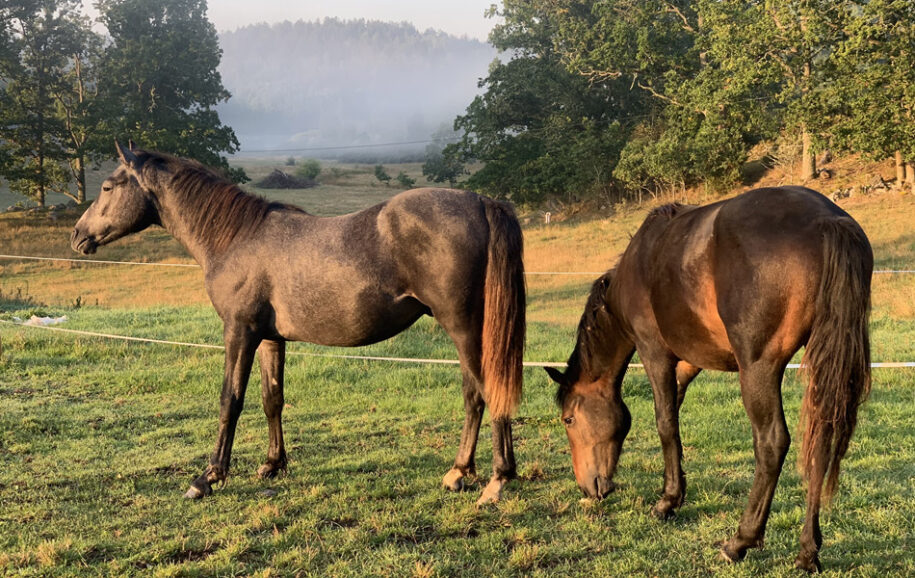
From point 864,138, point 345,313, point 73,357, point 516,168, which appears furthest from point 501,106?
point 345,313

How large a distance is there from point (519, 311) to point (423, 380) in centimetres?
390

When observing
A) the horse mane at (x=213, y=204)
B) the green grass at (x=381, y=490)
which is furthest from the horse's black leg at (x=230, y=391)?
the horse mane at (x=213, y=204)

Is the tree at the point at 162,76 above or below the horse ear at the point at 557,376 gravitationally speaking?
above

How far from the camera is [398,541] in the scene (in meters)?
3.77

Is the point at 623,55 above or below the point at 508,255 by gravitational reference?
above

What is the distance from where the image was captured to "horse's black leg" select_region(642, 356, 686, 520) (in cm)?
403

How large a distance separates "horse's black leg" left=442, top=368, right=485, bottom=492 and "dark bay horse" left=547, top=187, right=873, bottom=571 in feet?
3.91

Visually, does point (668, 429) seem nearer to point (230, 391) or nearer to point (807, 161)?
point (230, 391)

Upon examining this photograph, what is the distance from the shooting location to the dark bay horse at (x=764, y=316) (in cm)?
303

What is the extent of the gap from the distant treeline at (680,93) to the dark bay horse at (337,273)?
23716 millimetres

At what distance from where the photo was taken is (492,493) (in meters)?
4.36

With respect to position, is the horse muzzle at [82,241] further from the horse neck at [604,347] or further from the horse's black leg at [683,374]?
the horse's black leg at [683,374]

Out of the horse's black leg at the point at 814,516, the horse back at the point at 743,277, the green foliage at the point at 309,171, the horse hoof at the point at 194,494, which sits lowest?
the horse hoof at the point at 194,494

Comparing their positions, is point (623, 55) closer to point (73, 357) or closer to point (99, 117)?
point (99, 117)
